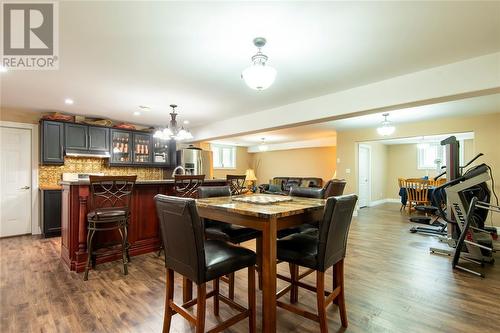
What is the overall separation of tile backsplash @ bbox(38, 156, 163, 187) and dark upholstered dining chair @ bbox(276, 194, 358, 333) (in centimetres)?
508

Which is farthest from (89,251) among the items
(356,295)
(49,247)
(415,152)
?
(415,152)

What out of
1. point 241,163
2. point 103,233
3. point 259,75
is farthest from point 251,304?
point 241,163

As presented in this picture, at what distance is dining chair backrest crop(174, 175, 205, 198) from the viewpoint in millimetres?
3468

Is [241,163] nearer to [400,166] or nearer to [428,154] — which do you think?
[400,166]

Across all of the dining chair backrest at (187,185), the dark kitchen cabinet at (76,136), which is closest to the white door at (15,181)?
the dark kitchen cabinet at (76,136)

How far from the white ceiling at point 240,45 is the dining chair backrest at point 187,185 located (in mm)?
1283

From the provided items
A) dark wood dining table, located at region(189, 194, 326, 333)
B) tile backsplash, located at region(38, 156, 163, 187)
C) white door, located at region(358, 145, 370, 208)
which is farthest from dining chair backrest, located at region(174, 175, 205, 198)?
white door, located at region(358, 145, 370, 208)

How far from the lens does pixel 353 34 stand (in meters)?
2.11

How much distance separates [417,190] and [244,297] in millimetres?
6086

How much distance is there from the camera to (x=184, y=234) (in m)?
1.45

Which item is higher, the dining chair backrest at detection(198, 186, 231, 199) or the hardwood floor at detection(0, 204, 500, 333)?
the dining chair backrest at detection(198, 186, 231, 199)

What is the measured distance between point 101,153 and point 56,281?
319 centimetres

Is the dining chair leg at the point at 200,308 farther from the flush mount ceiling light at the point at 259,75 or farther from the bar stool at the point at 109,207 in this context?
the bar stool at the point at 109,207

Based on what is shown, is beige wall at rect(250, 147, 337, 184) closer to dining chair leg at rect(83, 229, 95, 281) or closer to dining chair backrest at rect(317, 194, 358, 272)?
dining chair backrest at rect(317, 194, 358, 272)
